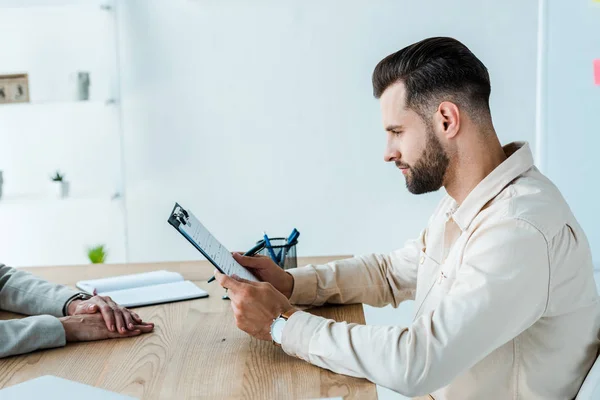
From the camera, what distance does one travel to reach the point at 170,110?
341 cm

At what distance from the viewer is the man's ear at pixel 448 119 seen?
1.49m

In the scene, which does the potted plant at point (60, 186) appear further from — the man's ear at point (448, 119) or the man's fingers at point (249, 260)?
the man's ear at point (448, 119)

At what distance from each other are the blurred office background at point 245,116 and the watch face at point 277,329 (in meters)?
2.06

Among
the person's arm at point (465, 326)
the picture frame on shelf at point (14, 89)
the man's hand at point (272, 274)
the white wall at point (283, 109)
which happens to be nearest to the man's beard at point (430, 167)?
the person's arm at point (465, 326)

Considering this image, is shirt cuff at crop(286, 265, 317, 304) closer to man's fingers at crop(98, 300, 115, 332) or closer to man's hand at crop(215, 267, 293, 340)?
man's hand at crop(215, 267, 293, 340)

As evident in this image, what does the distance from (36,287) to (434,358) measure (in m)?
1.00

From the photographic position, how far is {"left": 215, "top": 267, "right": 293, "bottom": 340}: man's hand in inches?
56.0

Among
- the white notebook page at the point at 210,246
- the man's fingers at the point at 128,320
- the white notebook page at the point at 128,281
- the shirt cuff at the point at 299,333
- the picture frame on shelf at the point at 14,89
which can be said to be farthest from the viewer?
the picture frame on shelf at the point at 14,89

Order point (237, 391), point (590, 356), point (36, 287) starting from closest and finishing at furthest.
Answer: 1. point (237, 391)
2. point (590, 356)
3. point (36, 287)

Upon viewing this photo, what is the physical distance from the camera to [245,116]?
3418 mm

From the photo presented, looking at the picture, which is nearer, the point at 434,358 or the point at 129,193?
the point at 434,358

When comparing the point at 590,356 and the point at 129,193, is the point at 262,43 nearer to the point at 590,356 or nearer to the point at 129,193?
the point at 129,193

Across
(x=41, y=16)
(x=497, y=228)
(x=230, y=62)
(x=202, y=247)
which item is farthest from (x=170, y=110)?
(x=497, y=228)

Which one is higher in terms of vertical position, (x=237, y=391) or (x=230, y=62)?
(x=230, y=62)
